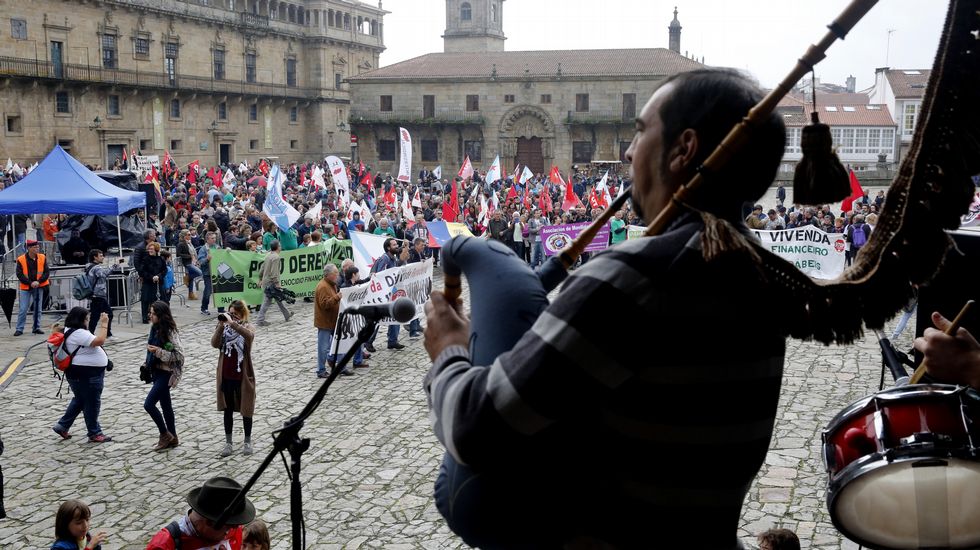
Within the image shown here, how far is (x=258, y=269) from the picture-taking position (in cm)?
1622

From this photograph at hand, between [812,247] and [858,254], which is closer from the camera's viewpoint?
[858,254]

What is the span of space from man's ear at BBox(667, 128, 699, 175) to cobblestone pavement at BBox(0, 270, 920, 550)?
16.2ft

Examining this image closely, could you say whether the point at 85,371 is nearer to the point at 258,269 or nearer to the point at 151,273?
the point at 151,273

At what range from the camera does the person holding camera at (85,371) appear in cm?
924

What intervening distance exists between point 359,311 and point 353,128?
58.8m

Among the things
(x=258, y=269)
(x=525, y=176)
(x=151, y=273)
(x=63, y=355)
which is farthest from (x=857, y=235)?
(x=525, y=176)

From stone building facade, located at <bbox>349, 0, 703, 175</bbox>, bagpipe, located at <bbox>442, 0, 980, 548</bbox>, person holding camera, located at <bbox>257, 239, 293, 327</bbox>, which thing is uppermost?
stone building facade, located at <bbox>349, 0, 703, 175</bbox>

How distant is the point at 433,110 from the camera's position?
196 feet

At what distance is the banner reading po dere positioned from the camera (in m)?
16.2

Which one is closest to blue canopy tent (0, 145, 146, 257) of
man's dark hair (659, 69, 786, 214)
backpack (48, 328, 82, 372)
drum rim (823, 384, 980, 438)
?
backpack (48, 328, 82, 372)

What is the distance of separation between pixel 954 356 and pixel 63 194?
1662 centimetres

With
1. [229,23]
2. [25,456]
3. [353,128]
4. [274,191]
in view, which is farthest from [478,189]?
[229,23]

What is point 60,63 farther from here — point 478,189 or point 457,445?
point 457,445

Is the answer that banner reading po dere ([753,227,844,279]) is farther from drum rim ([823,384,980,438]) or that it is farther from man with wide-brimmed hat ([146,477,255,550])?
drum rim ([823,384,980,438])
